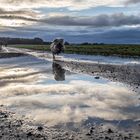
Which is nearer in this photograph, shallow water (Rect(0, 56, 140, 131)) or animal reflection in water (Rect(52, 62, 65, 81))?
shallow water (Rect(0, 56, 140, 131))

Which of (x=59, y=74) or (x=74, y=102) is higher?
(x=74, y=102)

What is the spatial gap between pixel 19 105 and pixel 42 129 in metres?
4.58

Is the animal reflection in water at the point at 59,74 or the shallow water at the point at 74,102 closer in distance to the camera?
the shallow water at the point at 74,102

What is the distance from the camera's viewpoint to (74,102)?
16609mm

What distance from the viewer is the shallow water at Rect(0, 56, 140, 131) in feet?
42.8

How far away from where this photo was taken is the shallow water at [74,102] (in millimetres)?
13043

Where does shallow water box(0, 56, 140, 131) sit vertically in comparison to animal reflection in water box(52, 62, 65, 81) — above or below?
above

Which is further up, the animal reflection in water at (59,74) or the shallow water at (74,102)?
the shallow water at (74,102)

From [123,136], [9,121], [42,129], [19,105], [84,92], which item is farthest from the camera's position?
[84,92]

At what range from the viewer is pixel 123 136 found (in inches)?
428

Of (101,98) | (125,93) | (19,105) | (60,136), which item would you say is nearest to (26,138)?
(60,136)

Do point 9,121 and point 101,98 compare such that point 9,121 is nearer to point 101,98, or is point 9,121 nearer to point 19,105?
point 19,105

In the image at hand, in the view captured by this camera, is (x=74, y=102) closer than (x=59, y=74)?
Yes

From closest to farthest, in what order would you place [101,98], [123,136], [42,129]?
1. [123,136]
2. [42,129]
3. [101,98]
